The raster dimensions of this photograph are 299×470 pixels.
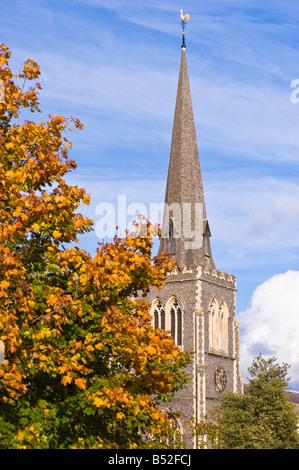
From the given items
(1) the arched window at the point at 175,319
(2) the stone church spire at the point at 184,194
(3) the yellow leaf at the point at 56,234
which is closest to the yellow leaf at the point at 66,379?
(3) the yellow leaf at the point at 56,234

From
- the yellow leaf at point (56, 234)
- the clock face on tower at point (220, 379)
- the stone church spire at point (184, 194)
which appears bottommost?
the yellow leaf at point (56, 234)

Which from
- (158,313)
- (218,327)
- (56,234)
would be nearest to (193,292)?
(158,313)

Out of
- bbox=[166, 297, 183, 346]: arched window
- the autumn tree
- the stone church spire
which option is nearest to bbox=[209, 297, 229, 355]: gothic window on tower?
bbox=[166, 297, 183, 346]: arched window

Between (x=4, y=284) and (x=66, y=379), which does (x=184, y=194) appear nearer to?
(x=66, y=379)

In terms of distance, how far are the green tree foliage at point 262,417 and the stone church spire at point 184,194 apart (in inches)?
718

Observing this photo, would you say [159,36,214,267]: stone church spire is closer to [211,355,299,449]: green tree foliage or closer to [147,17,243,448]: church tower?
[147,17,243,448]: church tower

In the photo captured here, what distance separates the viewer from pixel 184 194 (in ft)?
242

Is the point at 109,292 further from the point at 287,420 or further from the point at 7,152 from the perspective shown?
the point at 287,420

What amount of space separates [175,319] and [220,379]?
6.26m

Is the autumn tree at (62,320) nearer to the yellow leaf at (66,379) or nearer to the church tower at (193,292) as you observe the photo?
the yellow leaf at (66,379)

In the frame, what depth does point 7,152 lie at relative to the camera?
1538 centimetres

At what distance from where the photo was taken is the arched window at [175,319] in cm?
6805

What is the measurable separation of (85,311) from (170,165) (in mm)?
62527

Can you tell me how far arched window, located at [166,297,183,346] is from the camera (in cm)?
6805
